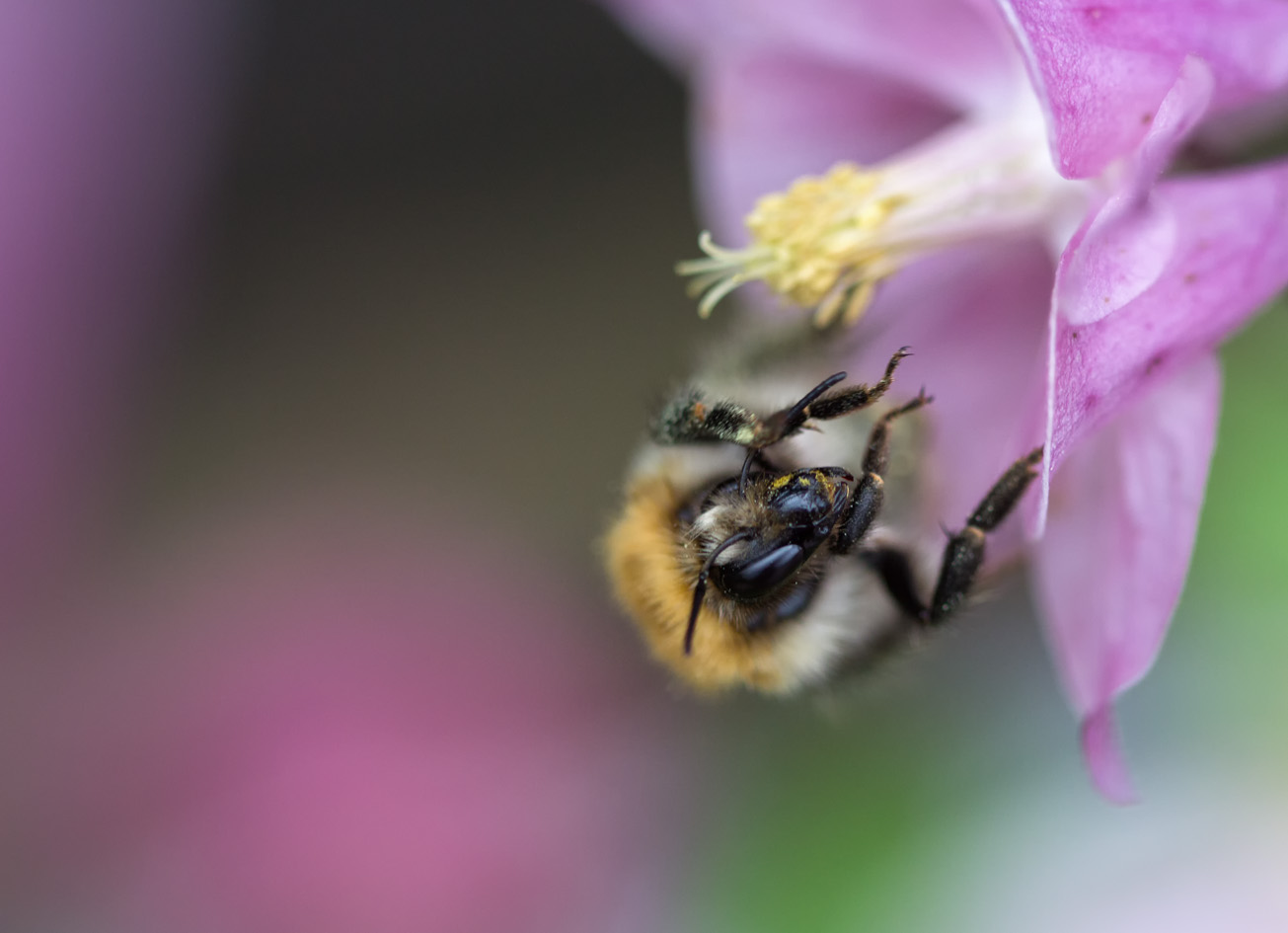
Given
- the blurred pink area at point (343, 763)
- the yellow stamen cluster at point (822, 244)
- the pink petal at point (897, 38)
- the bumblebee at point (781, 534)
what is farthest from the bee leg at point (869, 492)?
the blurred pink area at point (343, 763)

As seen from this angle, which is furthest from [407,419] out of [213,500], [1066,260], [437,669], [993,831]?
[1066,260]

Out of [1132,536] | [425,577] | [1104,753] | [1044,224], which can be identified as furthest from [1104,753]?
[425,577]

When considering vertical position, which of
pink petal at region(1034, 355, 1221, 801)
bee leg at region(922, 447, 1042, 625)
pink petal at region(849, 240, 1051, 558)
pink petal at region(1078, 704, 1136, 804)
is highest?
pink petal at region(849, 240, 1051, 558)

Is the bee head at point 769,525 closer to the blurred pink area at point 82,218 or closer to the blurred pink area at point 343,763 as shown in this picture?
the blurred pink area at point 343,763

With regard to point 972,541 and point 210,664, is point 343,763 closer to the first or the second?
point 210,664

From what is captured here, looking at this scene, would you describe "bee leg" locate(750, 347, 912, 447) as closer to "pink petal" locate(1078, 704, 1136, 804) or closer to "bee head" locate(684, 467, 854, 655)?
"bee head" locate(684, 467, 854, 655)

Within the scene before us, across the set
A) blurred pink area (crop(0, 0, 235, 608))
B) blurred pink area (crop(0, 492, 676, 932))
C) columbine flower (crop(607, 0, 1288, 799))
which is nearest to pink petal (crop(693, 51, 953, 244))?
columbine flower (crop(607, 0, 1288, 799))
